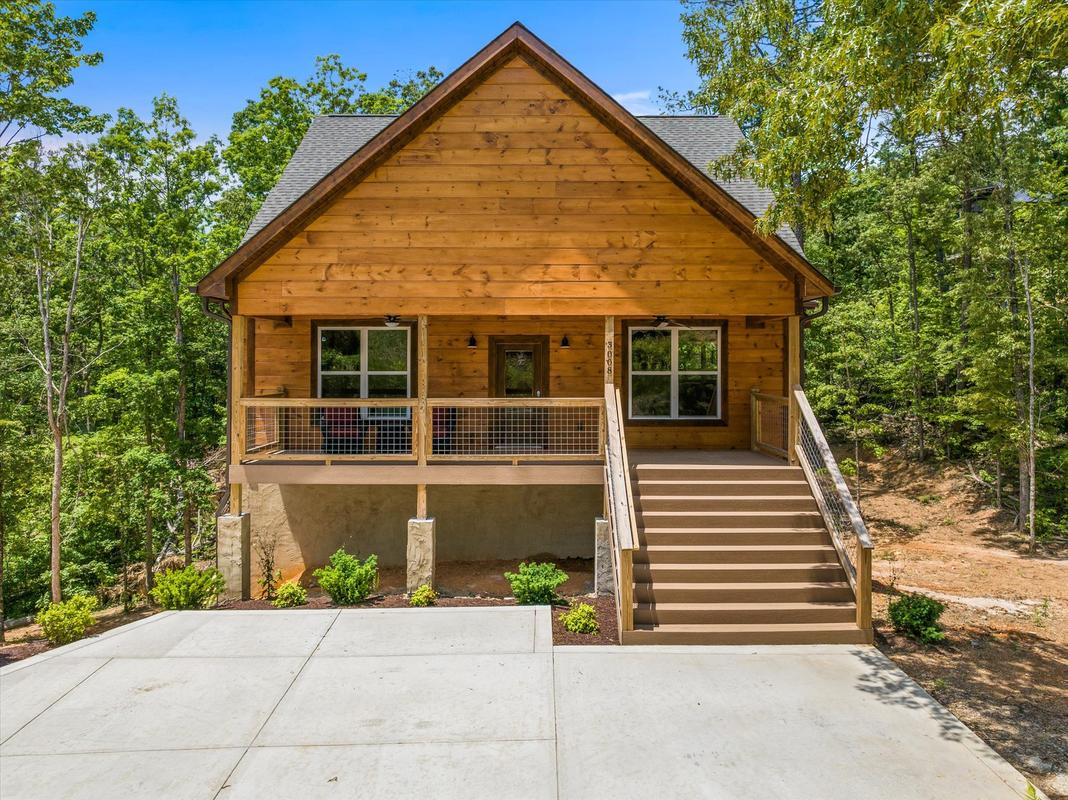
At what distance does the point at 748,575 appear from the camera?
24.9 ft

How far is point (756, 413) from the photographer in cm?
1138

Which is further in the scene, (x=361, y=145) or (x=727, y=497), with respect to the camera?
(x=361, y=145)

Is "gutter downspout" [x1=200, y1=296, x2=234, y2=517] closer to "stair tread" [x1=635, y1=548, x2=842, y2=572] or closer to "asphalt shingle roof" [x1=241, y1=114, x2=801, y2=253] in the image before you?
"asphalt shingle roof" [x1=241, y1=114, x2=801, y2=253]

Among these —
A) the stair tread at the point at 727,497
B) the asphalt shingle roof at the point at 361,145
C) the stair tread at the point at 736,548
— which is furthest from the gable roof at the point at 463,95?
the stair tread at the point at 736,548

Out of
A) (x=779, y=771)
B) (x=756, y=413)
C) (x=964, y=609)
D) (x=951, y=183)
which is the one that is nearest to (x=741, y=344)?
(x=756, y=413)

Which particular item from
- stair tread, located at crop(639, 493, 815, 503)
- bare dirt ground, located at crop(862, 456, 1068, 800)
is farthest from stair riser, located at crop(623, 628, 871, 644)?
stair tread, located at crop(639, 493, 815, 503)

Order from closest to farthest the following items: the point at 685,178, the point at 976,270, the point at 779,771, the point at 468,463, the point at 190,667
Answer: the point at 779,771 < the point at 190,667 < the point at 685,178 < the point at 468,463 < the point at 976,270

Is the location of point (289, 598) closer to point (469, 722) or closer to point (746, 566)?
point (469, 722)

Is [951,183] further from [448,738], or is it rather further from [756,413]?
[448,738]

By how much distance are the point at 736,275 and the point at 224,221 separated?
20.8 m

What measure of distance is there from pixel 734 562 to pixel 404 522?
20.1ft

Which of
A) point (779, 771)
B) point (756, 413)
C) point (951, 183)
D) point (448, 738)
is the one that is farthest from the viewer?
point (951, 183)

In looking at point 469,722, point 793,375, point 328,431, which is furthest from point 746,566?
point 328,431

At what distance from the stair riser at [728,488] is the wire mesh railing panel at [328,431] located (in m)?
4.04
